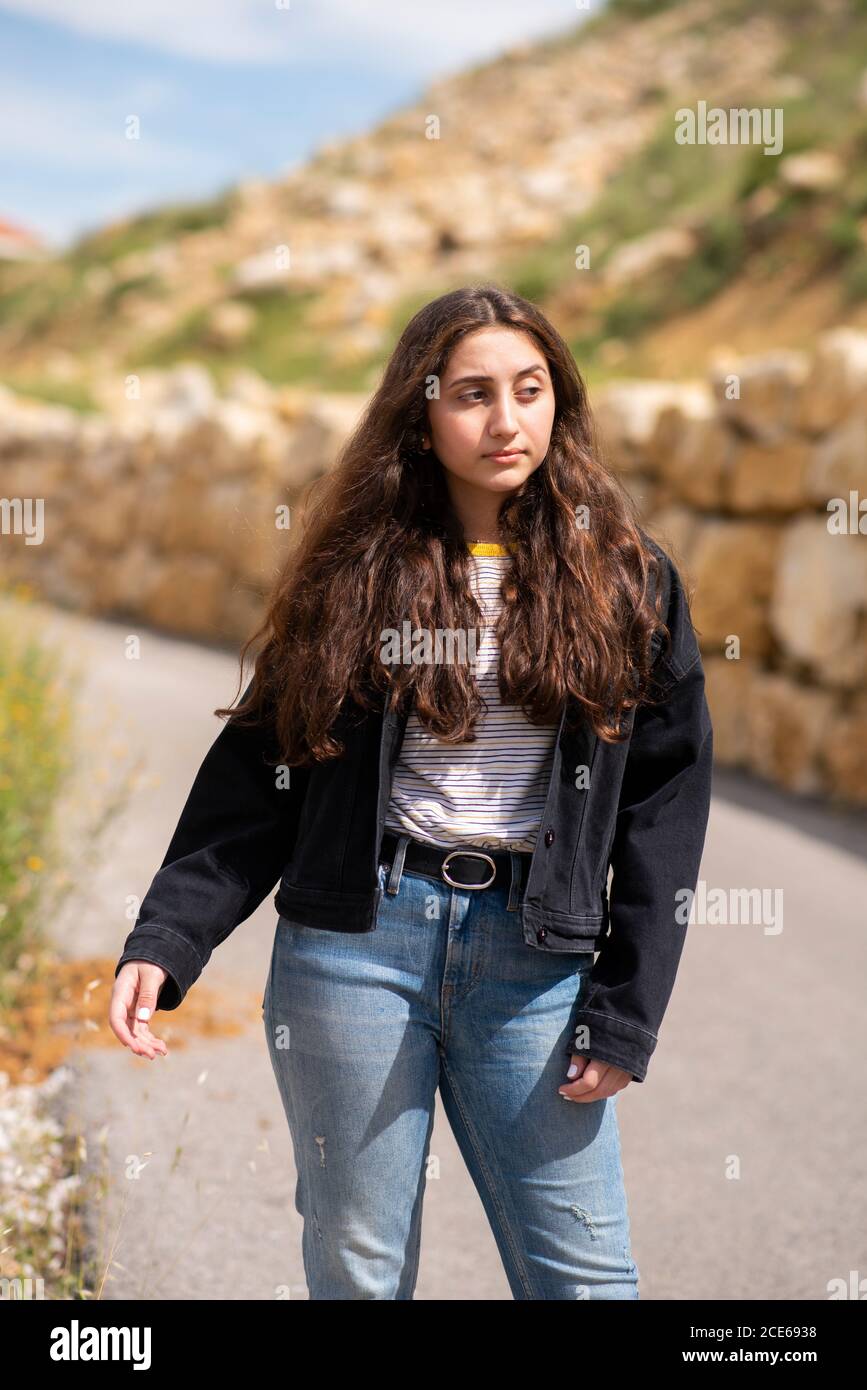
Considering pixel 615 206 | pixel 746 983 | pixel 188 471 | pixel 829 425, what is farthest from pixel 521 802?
pixel 615 206

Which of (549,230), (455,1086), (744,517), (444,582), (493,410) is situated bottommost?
(455,1086)

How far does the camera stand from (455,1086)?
6.50 ft

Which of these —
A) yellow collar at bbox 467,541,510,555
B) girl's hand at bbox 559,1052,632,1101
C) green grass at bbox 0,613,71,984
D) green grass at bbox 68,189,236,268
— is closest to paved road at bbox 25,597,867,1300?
green grass at bbox 0,613,71,984

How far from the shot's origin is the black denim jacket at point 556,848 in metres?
1.93

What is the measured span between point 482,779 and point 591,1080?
1.40ft

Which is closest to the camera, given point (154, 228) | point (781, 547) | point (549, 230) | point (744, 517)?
point (781, 547)

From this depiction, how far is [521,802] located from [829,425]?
6.03 m

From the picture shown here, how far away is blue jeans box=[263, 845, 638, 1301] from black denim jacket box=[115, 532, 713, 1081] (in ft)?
0.16

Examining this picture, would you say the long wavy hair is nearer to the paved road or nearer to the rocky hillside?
the paved road

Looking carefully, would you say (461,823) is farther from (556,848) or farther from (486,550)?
(486,550)

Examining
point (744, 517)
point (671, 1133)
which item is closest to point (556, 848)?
point (671, 1133)

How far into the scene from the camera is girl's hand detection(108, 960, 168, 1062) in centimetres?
198

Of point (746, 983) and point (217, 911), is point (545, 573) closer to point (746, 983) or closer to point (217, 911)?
point (217, 911)

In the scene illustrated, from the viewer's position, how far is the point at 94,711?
8055 millimetres
